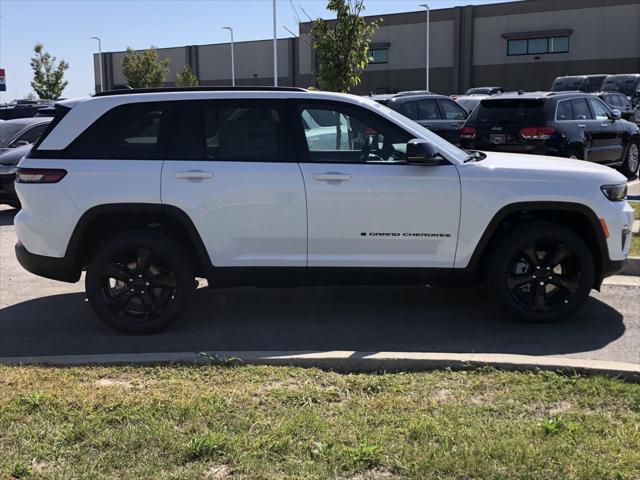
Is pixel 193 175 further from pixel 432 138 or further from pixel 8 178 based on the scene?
pixel 8 178

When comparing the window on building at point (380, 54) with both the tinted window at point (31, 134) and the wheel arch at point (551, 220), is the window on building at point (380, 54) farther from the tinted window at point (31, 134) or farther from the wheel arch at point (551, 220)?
the wheel arch at point (551, 220)

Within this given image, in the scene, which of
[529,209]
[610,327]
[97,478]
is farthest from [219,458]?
[610,327]

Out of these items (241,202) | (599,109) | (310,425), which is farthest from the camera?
(599,109)

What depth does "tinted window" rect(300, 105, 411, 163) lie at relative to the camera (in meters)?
5.30

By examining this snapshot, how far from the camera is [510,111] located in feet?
36.4

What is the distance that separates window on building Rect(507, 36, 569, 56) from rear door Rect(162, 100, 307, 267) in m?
46.0

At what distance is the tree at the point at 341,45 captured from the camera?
13.7 m

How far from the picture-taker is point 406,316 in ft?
18.9

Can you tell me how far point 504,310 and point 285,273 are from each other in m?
1.78

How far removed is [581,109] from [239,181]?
8559 millimetres

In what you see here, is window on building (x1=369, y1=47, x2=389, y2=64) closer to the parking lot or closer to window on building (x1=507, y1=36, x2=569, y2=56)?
window on building (x1=507, y1=36, x2=569, y2=56)

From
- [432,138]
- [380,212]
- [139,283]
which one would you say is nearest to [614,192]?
[432,138]

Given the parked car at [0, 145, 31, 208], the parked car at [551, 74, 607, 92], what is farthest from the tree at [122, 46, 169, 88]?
the parked car at [0, 145, 31, 208]

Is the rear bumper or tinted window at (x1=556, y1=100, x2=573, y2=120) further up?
tinted window at (x1=556, y1=100, x2=573, y2=120)
